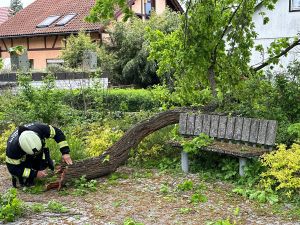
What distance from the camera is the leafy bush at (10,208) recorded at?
237 inches

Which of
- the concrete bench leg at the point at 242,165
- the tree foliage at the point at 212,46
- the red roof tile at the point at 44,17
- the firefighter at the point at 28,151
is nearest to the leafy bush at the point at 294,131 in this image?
the concrete bench leg at the point at 242,165

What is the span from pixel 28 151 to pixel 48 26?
24.3 meters

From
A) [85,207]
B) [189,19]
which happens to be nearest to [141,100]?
[189,19]

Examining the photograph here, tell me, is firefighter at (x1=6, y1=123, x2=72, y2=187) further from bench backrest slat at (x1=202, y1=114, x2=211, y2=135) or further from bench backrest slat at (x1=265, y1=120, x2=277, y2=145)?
bench backrest slat at (x1=265, y1=120, x2=277, y2=145)

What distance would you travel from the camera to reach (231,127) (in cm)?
832

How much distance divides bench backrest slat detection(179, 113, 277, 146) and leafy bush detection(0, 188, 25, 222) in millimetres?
3580

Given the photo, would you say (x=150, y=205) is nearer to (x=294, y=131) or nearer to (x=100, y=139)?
(x=294, y=131)

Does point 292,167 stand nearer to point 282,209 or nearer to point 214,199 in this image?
point 282,209

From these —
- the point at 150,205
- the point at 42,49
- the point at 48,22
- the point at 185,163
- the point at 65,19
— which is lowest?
the point at 150,205

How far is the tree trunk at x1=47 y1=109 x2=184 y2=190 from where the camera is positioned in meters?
7.75

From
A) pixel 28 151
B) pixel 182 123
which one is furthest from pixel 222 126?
pixel 28 151

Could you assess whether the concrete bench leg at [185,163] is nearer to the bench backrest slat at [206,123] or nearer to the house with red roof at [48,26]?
the bench backrest slat at [206,123]

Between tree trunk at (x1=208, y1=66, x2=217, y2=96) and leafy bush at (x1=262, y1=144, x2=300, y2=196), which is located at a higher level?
tree trunk at (x1=208, y1=66, x2=217, y2=96)

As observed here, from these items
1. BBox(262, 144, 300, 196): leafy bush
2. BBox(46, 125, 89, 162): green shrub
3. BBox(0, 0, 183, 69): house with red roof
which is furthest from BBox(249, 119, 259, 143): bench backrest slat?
BBox(0, 0, 183, 69): house with red roof
